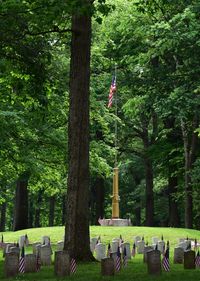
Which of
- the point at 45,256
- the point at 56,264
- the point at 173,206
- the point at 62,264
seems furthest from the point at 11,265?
the point at 173,206

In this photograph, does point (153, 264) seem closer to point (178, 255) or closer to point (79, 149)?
point (178, 255)

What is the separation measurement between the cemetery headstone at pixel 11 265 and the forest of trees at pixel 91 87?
2694mm

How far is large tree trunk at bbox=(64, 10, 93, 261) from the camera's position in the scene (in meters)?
12.9

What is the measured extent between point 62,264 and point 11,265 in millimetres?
1069

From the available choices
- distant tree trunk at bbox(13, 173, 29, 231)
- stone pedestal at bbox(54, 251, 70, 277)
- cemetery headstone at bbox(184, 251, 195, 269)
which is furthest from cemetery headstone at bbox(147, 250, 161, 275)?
distant tree trunk at bbox(13, 173, 29, 231)

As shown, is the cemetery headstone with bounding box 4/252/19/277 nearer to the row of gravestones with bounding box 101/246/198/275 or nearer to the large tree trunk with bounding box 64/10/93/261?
the row of gravestones with bounding box 101/246/198/275

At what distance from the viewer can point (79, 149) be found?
13102mm

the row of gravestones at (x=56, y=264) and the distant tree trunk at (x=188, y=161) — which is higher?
the distant tree trunk at (x=188, y=161)

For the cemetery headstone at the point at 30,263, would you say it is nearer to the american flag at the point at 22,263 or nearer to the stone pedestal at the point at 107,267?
the american flag at the point at 22,263

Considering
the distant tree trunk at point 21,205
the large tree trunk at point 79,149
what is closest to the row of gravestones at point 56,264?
the large tree trunk at point 79,149

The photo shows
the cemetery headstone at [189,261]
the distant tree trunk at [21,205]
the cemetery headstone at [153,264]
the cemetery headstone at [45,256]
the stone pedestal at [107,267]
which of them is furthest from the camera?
the distant tree trunk at [21,205]

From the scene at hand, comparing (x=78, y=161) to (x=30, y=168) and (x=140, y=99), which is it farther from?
(x=140, y=99)

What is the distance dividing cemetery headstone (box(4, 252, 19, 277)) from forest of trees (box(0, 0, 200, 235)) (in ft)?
8.84

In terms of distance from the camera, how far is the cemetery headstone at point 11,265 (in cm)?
1092
